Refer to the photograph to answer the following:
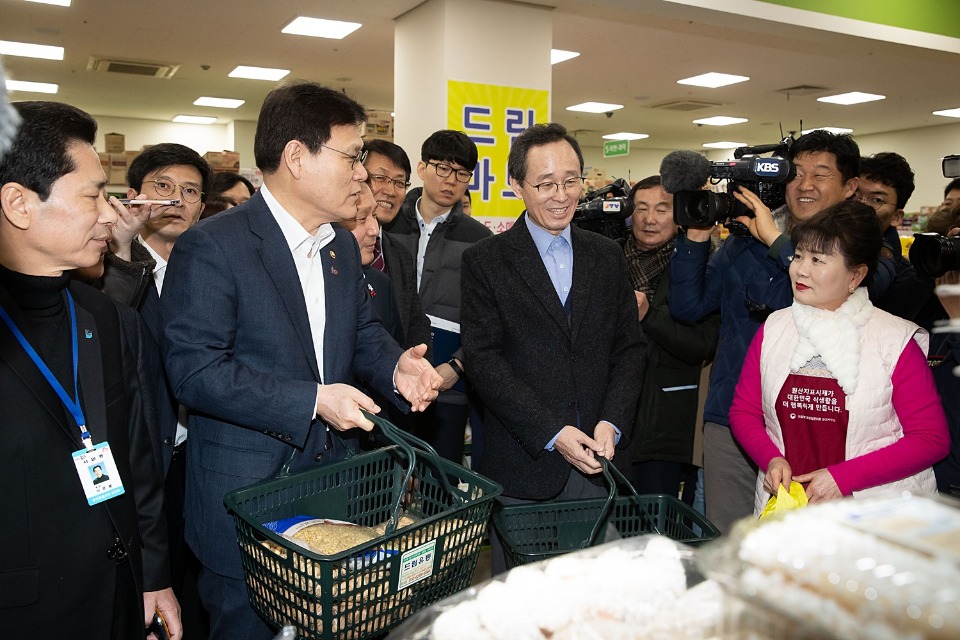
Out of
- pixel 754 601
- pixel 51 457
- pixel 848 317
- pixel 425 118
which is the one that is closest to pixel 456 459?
pixel 848 317

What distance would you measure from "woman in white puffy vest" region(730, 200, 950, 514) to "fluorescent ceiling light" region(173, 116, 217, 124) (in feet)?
45.0

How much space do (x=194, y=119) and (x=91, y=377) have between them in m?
14.3

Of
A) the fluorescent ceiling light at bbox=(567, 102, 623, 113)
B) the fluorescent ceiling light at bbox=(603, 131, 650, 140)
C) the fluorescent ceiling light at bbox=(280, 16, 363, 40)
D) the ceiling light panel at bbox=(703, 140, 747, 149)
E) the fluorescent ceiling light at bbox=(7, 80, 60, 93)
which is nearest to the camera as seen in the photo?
the fluorescent ceiling light at bbox=(280, 16, 363, 40)

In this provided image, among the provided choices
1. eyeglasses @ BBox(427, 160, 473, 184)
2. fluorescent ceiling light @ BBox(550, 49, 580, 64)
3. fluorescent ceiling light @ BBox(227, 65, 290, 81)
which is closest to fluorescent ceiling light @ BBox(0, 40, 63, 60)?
fluorescent ceiling light @ BBox(227, 65, 290, 81)

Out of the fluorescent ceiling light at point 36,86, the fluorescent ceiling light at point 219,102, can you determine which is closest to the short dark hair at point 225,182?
the fluorescent ceiling light at point 36,86

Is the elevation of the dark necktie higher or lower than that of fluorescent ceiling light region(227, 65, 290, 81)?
lower

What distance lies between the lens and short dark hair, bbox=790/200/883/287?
2.01 m

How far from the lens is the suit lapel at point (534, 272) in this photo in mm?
2137

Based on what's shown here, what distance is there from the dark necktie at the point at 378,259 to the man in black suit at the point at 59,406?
1.39m

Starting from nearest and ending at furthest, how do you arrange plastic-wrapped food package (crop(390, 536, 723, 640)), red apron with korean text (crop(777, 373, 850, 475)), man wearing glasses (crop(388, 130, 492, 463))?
1. plastic-wrapped food package (crop(390, 536, 723, 640))
2. red apron with korean text (crop(777, 373, 850, 475))
3. man wearing glasses (crop(388, 130, 492, 463))

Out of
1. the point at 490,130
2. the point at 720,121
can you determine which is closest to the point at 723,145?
the point at 720,121

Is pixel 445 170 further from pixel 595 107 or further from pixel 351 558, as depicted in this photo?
pixel 595 107

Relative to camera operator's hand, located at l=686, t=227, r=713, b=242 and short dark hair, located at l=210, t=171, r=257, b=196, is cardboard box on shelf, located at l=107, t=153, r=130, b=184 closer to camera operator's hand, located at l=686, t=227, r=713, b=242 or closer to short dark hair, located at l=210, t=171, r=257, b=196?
short dark hair, located at l=210, t=171, r=257, b=196

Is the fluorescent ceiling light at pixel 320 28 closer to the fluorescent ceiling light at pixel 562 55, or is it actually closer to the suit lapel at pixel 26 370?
the fluorescent ceiling light at pixel 562 55
